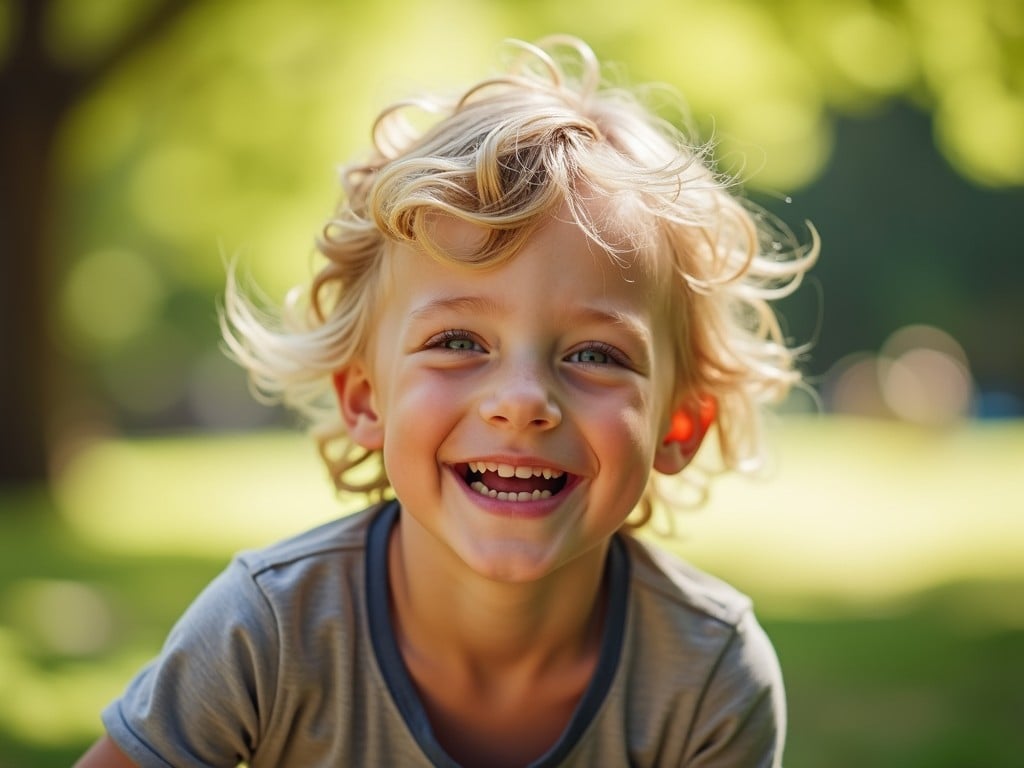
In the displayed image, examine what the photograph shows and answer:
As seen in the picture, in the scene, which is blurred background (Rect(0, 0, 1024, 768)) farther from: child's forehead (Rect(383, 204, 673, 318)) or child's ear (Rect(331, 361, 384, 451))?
child's forehead (Rect(383, 204, 673, 318))

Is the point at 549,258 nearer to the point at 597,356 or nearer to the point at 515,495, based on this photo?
the point at 597,356

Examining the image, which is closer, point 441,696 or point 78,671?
point 441,696

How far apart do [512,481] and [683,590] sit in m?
0.57

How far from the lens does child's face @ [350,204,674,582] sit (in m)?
2.27

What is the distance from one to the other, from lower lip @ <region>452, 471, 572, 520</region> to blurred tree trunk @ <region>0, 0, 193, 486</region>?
8.10 metres

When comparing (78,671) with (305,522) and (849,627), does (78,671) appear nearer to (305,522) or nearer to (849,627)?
(849,627)

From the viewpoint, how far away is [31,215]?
1001 cm

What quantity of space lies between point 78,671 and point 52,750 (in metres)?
1.01

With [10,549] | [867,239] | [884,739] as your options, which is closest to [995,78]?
[884,739]

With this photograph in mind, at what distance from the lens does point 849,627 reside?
5.69 meters

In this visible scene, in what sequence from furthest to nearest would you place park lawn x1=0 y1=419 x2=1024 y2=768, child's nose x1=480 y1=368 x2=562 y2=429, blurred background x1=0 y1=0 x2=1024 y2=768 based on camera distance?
blurred background x1=0 y1=0 x2=1024 y2=768, park lawn x1=0 y1=419 x2=1024 y2=768, child's nose x1=480 y1=368 x2=562 y2=429

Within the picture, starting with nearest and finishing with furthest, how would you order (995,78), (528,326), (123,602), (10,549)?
(528,326), (995,78), (123,602), (10,549)

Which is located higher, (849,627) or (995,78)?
(995,78)

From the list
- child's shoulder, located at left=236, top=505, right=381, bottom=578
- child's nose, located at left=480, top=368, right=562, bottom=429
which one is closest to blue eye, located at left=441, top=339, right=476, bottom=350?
child's nose, located at left=480, top=368, right=562, bottom=429
